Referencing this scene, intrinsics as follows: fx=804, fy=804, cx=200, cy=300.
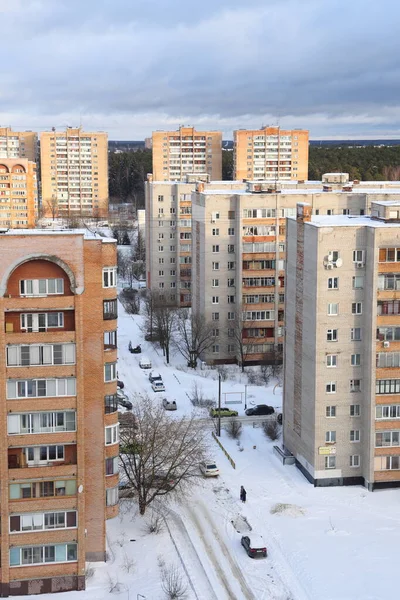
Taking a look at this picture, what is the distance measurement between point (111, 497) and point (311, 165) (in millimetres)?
127952

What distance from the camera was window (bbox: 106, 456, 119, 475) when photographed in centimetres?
3077

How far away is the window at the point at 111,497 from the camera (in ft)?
101

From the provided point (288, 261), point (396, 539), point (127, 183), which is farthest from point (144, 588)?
point (127, 183)

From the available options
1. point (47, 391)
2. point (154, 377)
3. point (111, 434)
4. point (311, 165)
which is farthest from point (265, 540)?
point (311, 165)

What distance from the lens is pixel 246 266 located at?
2372 inches

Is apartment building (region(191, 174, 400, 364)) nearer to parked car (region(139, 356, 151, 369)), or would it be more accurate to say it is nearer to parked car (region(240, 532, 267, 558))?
parked car (region(139, 356, 151, 369))

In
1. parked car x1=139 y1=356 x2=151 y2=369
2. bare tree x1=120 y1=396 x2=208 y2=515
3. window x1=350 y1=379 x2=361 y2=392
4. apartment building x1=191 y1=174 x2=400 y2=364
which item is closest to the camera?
bare tree x1=120 y1=396 x2=208 y2=515

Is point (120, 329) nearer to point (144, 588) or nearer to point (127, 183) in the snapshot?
point (144, 588)

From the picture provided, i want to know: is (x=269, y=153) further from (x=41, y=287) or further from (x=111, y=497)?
(x=41, y=287)

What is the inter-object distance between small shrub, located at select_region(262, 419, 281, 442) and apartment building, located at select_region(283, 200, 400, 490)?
534cm

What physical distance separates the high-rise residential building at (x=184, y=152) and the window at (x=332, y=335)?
8754 centimetres

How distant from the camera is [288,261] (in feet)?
139

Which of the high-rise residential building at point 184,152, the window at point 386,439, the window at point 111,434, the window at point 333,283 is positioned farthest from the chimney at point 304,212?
the high-rise residential building at point 184,152

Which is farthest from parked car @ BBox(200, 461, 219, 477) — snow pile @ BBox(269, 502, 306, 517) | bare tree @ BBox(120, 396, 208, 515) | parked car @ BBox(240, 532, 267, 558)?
parked car @ BBox(240, 532, 267, 558)
